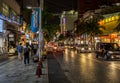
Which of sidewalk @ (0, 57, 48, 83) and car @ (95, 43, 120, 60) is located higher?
car @ (95, 43, 120, 60)

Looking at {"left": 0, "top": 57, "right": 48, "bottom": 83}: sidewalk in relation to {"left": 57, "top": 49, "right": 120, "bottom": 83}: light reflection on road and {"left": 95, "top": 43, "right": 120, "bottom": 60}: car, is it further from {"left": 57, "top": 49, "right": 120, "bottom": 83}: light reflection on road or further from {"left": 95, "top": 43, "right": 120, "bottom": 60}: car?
{"left": 95, "top": 43, "right": 120, "bottom": 60}: car

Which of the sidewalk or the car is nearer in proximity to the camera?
the sidewalk

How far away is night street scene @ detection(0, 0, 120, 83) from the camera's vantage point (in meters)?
17.6

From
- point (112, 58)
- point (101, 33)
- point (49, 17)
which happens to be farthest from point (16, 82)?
point (101, 33)

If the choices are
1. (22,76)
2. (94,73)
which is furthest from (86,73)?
(22,76)

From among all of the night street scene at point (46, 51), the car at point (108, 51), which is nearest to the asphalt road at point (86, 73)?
the night street scene at point (46, 51)

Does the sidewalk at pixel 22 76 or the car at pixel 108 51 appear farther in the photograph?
the car at pixel 108 51

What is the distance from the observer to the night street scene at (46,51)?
57.8 ft

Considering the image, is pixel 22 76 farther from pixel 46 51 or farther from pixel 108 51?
pixel 46 51

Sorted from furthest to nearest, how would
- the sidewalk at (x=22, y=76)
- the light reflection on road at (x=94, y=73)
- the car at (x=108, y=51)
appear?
the car at (x=108, y=51), the light reflection on road at (x=94, y=73), the sidewalk at (x=22, y=76)

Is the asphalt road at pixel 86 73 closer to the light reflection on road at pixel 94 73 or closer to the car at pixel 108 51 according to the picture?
the light reflection on road at pixel 94 73

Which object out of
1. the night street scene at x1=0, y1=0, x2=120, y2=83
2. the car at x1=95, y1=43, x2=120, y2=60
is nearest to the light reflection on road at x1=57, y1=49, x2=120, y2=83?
the night street scene at x1=0, y1=0, x2=120, y2=83

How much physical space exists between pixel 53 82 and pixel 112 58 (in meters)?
20.5

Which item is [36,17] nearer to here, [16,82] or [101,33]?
[16,82]
